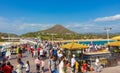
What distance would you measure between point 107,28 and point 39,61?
92.0 ft

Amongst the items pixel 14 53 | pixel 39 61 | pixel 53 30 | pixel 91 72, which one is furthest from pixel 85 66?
pixel 53 30

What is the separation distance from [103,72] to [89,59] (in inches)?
131

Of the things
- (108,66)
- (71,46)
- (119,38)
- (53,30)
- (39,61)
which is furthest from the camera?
(53,30)

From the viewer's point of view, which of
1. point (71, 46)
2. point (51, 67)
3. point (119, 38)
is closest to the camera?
point (51, 67)

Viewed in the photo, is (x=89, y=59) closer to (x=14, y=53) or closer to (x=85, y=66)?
(x=85, y=66)

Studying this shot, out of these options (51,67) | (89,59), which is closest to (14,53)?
(89,59)

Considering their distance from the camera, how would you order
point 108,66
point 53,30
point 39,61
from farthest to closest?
point 53,30 → point 108,66 → point 39,61

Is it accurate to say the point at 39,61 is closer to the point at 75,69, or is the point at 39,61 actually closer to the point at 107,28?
the point at 75,69

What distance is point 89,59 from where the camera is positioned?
19844 mm

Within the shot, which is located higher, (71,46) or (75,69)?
(71,46)

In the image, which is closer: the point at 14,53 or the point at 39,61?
the point at 39,61

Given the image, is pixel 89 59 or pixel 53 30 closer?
pixel 89 59

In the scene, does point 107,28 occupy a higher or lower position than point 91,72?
higher

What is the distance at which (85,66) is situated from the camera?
690 inches
